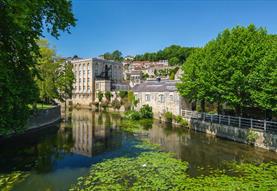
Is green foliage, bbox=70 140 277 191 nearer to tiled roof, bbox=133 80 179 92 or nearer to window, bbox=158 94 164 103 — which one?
tiled roof, bbox=133 80 179 92

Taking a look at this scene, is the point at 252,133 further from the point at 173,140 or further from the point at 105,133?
the point at 105,133

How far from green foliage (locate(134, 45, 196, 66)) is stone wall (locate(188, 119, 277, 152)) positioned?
115600 mm

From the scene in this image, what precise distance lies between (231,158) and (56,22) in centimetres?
1517

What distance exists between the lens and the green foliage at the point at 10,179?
14.1 meters

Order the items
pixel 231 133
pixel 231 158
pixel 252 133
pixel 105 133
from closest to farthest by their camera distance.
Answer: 1. pixel 231 158
2. pixel 252 133
3. pixel 231 133
4. pixel 105 133

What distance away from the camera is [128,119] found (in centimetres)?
4456

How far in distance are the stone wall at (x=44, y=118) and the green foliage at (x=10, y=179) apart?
14501 mm

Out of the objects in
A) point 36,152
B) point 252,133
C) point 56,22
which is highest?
point 56,22

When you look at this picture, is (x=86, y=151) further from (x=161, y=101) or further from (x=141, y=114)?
(x=161, y=101)

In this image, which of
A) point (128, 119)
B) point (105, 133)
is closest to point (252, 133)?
point (105, 133)

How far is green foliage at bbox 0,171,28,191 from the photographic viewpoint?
46.1 ft

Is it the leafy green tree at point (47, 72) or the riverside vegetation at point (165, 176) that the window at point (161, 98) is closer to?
the leafy green tree at point (47, 72)

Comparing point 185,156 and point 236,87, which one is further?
point 236,87

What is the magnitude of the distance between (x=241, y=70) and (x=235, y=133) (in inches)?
237
